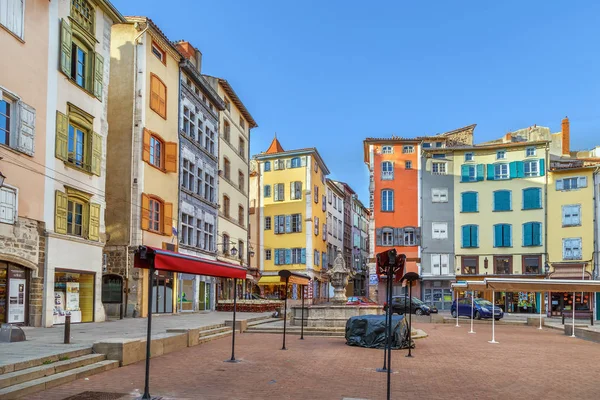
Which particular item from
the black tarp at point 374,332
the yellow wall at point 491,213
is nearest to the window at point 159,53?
the black tarp at point 374,332

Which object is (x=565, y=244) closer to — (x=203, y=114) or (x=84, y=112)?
(x=203, y=114)

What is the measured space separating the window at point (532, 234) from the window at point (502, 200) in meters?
2.19

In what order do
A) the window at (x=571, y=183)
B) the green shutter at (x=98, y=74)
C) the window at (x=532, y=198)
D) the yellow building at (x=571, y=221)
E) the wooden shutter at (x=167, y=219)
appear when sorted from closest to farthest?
the green shutter at (x=98, y=74) < the wooden shutter at (x=167, y=219) < the yellow building at (x=571, y=221) < the window at (x=571, y=183) < the window at (x=532, y=198)

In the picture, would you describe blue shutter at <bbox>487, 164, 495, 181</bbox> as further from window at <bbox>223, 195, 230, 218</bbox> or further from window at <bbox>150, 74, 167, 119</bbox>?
window at <bbox>150, 74, 167, 119</bbox>

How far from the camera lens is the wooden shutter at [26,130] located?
62.4ft

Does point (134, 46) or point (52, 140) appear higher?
point (134, 46)

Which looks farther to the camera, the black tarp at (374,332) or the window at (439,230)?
the window at (439,230)

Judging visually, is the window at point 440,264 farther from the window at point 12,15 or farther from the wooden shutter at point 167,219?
the window at point 12,15

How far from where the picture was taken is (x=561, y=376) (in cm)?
1272

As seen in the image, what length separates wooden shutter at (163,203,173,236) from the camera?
3148 centimetres

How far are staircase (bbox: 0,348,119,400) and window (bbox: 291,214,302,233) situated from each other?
47.5 meters

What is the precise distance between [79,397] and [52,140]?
13.7m

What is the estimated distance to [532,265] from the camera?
50.9m

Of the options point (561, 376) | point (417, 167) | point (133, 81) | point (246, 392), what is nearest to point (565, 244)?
point (417, 167)
